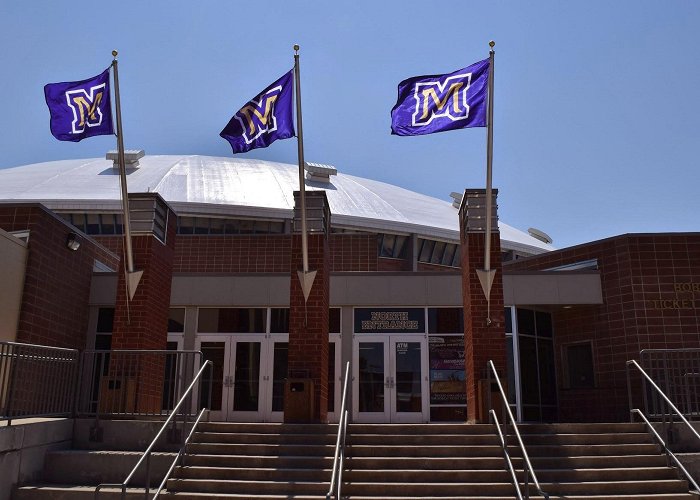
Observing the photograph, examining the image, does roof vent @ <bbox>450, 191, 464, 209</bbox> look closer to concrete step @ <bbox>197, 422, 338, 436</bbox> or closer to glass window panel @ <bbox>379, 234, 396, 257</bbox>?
glass window panel @ <bbox>379, 234, 396, 257</bbox>

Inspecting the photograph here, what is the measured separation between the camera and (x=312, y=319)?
13594mm

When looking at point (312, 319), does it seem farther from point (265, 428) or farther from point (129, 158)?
point (129, 158)

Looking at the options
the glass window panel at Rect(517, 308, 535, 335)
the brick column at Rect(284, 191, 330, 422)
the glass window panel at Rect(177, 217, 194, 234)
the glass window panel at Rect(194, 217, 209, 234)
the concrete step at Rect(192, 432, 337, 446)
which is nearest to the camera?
the concrete step at Rect(192, 432, 337, 446)

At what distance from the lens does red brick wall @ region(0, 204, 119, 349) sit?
14.9 meters

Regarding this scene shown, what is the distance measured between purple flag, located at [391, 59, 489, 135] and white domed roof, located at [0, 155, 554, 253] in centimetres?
1226

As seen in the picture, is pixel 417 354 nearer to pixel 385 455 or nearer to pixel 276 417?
pixel 276 417

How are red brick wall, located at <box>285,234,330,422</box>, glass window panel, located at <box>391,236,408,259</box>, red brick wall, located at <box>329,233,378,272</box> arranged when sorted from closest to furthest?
1. red brick wall, located at <box>285,234,330,422</box>
2. red brick wall, located at <box>329,233,378,272</box>
3. glass window panel, located at <box>391,236,408,259</box>

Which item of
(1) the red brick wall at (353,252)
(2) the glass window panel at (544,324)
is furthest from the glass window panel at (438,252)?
(2) the glass window panel at (544,324)

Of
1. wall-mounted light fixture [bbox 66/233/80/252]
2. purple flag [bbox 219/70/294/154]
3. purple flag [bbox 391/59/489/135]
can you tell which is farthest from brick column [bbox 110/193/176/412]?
purple flag [bbox 391/59/489/135]

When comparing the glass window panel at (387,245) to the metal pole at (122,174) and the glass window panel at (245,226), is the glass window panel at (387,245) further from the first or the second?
the metal pole at (122,174)

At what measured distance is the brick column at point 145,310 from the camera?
43.9 ft

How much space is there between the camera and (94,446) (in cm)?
1120

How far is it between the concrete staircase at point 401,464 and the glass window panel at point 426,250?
50.8ft

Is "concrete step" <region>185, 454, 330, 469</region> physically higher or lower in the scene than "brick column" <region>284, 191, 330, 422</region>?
lower
